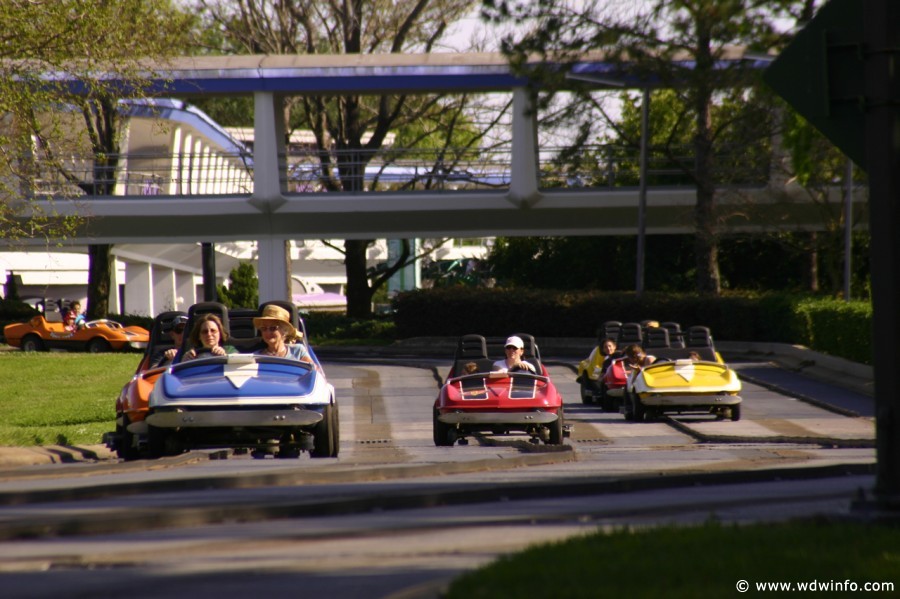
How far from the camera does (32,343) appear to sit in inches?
1463

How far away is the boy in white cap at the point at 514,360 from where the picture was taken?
51.2ft

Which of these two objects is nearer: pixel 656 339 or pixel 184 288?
pixel 656 339

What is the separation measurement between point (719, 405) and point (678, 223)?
2357 centimetres

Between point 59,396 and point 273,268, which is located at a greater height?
point 273,268

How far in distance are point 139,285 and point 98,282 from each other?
17.0 metres

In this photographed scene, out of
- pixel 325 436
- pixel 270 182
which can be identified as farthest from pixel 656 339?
pixel 270 182

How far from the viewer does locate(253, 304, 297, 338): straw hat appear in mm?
12398

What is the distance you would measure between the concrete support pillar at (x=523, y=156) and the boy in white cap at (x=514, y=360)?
76.2 feet

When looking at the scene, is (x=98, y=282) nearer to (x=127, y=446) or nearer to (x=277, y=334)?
(x=277, y=334)

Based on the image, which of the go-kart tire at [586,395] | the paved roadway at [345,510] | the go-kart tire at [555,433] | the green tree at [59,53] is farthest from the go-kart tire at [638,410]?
the green tree at [59,53]

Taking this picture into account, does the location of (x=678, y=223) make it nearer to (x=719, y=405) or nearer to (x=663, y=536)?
(x=719, y=405)

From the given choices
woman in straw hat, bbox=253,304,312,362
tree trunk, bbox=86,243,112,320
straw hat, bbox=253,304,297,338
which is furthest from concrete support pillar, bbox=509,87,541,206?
woman in straw hat, bbox=253,304,312,362

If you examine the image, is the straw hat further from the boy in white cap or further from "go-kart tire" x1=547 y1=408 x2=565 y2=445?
the boy in white cap

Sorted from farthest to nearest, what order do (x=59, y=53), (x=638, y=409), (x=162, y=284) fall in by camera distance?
(x=162, y=284)
(x=638, y=409)
(x=59, y=53)
